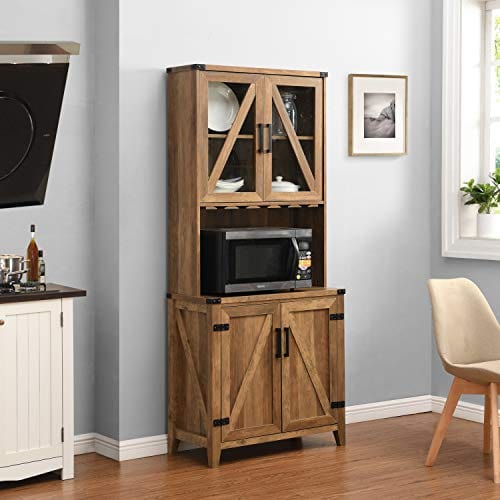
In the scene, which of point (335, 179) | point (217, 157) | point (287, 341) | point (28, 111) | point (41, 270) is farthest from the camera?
point (335, 179)

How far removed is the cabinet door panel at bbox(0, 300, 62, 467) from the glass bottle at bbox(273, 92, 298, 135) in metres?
1.35

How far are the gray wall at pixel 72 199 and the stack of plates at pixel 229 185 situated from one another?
64 cm

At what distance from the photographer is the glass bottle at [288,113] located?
4.77 meters

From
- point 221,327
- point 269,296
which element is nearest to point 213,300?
point 221,327

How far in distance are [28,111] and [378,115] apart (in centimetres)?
314

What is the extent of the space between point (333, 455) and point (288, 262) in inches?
37.1

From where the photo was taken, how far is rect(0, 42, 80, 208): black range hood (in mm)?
2375

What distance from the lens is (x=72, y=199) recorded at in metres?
4.73

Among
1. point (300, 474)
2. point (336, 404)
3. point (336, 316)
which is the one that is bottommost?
point (300, 474)

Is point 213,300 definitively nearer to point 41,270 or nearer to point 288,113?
point 41,270

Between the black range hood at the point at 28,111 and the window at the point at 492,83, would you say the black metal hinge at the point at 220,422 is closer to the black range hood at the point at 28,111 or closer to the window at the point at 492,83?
the black range hood at the point at 28,111

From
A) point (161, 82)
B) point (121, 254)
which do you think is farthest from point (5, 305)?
point (161, 82)

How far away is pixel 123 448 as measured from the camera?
468 cm

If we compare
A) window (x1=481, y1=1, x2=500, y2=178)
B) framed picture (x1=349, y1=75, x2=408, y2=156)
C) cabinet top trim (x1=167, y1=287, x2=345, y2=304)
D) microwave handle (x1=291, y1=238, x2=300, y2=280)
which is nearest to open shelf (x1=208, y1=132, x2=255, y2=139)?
microwave handle (x1=291, y1=238, x2=300, y2=280)
